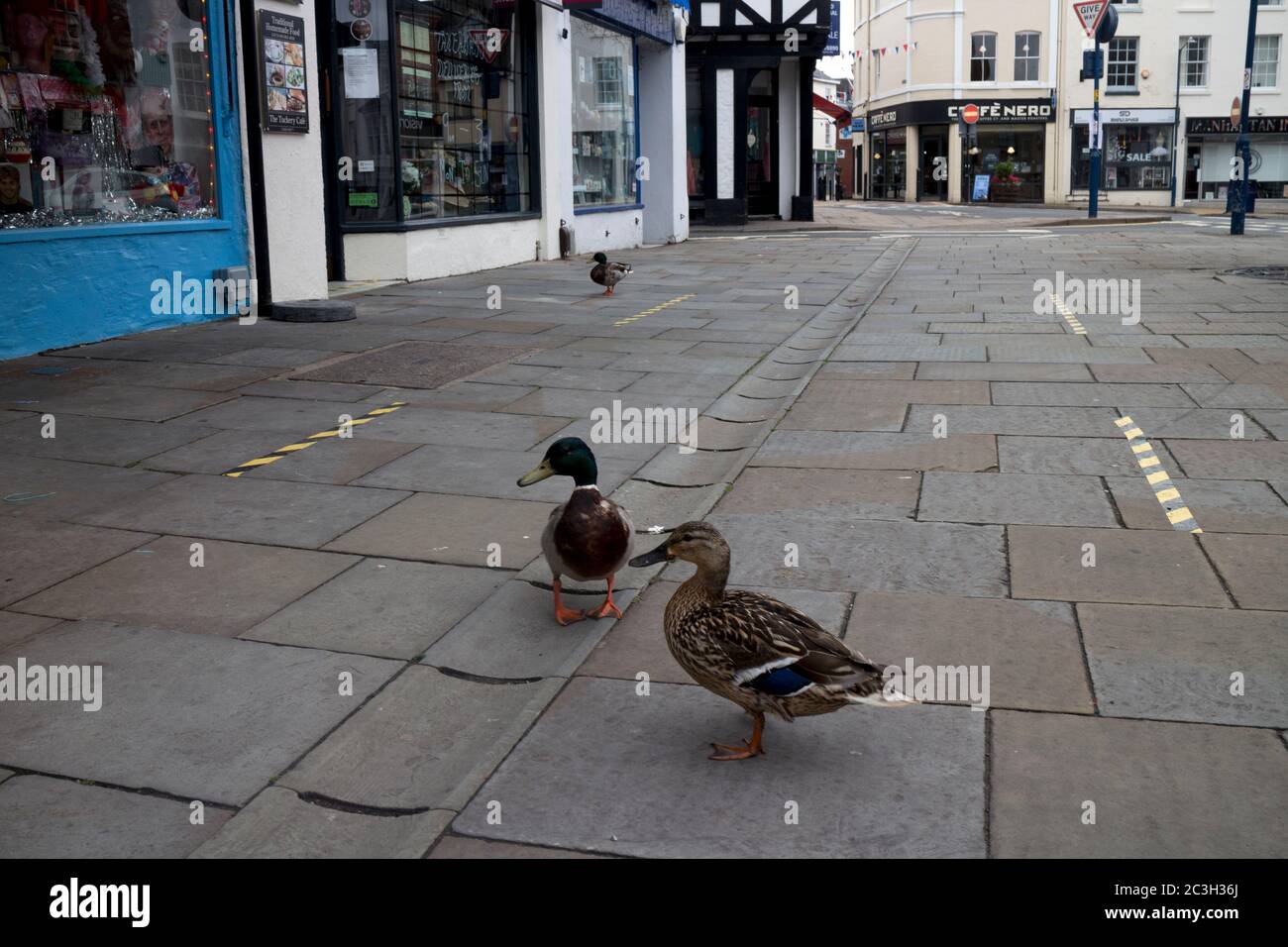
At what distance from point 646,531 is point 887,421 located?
278 centimetres

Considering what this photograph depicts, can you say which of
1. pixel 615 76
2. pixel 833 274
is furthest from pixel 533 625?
pixel 615 76

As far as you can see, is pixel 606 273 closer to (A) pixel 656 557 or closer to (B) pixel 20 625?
(B) pixel 20 625

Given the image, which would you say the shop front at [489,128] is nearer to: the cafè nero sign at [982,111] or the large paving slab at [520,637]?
the large paving slab at [520,637]

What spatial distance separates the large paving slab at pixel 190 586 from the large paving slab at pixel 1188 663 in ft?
10.0

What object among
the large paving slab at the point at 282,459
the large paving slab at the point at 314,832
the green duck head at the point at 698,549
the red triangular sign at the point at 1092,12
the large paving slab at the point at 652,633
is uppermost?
the red triangular sign at the point at 1092,12

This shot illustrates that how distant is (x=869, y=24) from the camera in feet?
198

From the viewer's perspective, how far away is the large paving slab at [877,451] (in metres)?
6.92

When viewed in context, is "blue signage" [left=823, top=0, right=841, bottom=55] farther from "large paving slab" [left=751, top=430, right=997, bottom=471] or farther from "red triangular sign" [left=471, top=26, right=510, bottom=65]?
"large paving slab" [left=751, top=430, right=997, bottom=471]

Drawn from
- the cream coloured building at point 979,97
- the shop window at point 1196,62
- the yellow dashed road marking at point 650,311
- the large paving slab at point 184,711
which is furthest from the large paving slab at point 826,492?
the shop window at point 1196,62

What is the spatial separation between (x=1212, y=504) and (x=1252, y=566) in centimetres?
95

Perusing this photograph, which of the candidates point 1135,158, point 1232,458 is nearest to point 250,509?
point 1232,458

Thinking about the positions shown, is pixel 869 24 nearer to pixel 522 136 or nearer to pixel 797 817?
pixel 522 136

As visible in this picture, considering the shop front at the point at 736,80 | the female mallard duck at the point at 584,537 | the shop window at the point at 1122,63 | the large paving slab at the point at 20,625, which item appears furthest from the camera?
the shop window at the point at 1122,63

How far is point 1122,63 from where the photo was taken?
1924 inches
